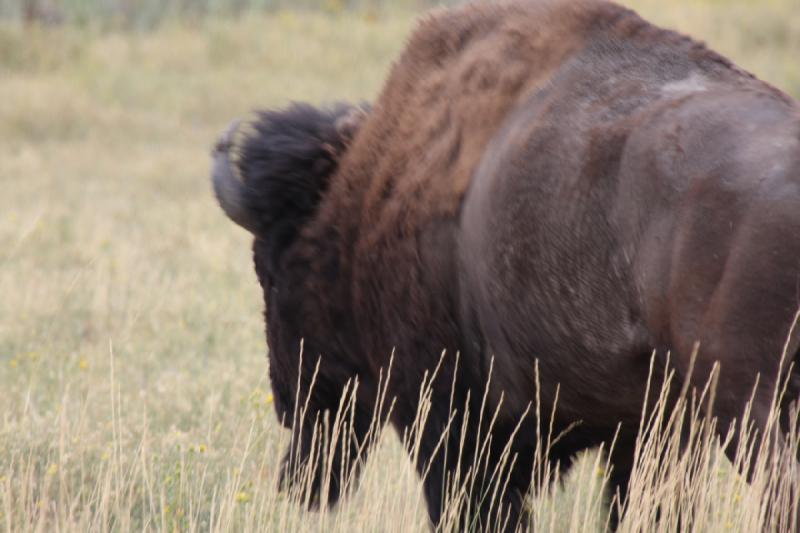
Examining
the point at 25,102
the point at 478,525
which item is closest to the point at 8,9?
the point at 25,102

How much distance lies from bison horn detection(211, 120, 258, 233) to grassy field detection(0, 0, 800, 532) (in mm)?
736

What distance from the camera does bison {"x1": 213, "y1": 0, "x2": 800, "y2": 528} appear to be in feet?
9.41

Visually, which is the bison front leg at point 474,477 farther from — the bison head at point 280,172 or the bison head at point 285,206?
the bison head at point 280,172

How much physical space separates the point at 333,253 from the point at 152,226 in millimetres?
7039

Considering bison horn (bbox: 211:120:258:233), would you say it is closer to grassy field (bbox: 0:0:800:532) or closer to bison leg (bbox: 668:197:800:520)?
grassy field (bbox: 0:0:800:532)

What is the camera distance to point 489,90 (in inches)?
157

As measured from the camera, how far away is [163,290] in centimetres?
824

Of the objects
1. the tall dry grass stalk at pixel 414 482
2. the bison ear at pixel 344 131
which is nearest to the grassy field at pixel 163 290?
the tall dry grass stalk at pixel 414 482

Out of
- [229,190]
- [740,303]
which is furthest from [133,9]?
[740,303]

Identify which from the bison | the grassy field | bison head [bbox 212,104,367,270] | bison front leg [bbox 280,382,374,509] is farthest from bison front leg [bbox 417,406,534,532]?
bison head [bbox 212,104,367,270]

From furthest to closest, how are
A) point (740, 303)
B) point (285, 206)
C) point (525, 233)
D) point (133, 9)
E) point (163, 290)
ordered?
point (133, 9)
point (163, 290)
point (285, 206)
point (525, 233)
point (740, 303)

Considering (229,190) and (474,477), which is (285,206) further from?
(474,477)

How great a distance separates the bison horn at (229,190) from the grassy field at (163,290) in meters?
0.74

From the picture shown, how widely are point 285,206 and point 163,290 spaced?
377 cm
